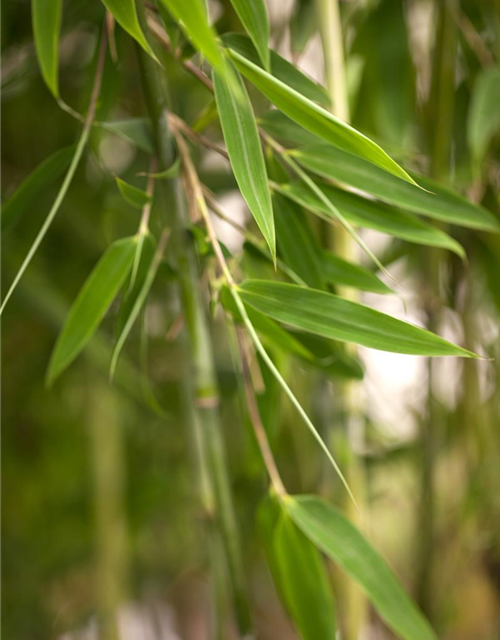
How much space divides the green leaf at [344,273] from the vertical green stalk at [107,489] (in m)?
0.32

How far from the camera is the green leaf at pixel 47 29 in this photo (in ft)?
0.89

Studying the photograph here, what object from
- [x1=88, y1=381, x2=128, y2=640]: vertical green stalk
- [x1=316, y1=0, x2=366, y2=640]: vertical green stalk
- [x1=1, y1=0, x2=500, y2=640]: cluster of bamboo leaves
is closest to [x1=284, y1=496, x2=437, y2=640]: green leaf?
[x1=1, y1=0, x2=500, y2=640]: cluster of bamboo leaves

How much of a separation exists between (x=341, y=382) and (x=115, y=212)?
0.31m

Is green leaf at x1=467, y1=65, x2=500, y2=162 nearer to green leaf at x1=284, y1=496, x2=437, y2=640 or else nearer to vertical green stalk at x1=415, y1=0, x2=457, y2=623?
vertical green stalk at x1=415, y1=0, x2=457, y2=623

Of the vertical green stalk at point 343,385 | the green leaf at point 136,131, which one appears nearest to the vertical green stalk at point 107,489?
the vertical green stalk at point 343,385

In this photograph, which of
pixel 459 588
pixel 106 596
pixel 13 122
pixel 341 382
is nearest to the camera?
pixel 341 382

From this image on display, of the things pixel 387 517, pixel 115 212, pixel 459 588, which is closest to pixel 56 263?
pixel 115 212

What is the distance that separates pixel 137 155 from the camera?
24.5 inches

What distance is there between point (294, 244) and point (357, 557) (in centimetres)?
18

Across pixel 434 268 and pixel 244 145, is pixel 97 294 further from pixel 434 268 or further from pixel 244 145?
pixel 434 268

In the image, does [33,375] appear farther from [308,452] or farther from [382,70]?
[382,70]

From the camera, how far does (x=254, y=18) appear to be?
243 mm

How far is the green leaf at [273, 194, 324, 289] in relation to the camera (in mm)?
325

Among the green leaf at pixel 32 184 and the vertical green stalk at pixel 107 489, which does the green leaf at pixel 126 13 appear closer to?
the green leaf at pixel 32 184
